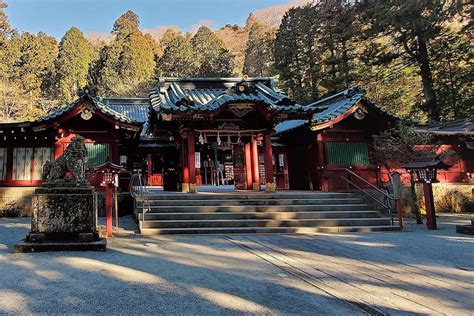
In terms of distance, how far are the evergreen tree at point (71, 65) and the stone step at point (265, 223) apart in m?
36.7

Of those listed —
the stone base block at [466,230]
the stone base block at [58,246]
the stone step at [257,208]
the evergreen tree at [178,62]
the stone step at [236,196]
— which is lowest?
the stone base block at [466,230]

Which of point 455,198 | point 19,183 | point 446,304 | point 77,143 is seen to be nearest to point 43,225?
point 77,143

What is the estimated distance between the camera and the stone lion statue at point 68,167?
6961 millimetres

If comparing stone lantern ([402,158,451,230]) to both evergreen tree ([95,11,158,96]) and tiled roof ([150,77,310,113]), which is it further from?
evergreen tree ([95,11,158,96])

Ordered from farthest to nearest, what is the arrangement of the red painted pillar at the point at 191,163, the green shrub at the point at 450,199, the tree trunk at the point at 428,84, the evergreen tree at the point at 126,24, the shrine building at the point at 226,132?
the evergreen tree at the point at 126,24
the tree trunk at the point at 428,84
the green shrub at the point at 450,199
the shrine building at the point at 226,132
the red painted pillar at the point at 191,163

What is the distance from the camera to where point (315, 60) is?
1205 inches

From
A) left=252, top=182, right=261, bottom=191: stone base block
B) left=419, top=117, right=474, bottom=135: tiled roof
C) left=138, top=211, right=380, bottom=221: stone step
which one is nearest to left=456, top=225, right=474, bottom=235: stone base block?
left=138, top=211, right=380, bottom=221: stone step

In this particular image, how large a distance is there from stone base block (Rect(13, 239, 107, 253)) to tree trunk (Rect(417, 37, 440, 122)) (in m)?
22.8

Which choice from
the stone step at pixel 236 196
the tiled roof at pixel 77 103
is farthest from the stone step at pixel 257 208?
the tiled roof at pixel 77 103

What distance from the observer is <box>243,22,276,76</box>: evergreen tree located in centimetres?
4711

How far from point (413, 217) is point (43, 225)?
14140 mm

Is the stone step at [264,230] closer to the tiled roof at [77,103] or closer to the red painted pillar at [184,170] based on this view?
the red painted pillar at [184,170]

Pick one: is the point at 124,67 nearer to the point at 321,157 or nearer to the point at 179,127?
the point at 179,127

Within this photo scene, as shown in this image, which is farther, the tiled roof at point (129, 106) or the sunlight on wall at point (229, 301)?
the tiled roof at point (129, 106)
